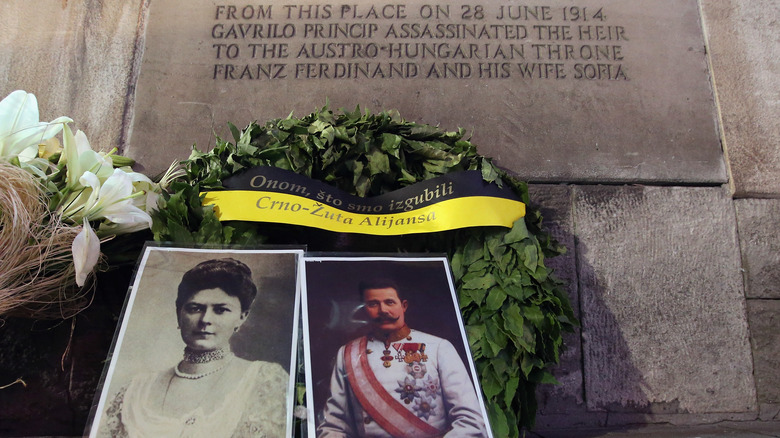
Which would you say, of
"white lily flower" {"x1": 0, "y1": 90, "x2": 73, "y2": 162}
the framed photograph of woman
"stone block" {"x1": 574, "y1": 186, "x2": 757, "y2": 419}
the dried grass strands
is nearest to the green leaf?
the framed photograph of woman

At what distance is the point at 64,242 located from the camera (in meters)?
2.15

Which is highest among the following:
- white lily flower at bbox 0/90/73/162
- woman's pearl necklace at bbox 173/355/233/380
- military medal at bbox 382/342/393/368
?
white lily flower at bbox 0/90/73/162

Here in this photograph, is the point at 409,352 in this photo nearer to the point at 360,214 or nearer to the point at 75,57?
the point at 360,214

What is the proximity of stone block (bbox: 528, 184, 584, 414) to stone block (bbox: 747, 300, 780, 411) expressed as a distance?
3.69ft

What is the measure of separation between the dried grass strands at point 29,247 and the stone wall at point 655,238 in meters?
1.42

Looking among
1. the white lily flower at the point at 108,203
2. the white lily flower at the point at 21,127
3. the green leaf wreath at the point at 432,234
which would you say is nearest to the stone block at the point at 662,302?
the green leaf wreath at the point at 432,234

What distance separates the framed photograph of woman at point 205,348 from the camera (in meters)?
1.78

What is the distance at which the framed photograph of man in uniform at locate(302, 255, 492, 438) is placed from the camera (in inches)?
73.9

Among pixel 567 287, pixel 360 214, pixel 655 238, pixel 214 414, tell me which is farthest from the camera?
pixel 655 238

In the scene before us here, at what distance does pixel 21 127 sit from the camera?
2.32 meters

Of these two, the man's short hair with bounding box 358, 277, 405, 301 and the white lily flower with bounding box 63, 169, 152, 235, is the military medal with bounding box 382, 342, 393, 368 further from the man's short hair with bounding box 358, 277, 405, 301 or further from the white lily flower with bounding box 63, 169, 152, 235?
the white lily flower with bounding box 63, 169, 152, 235

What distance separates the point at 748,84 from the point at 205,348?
3.94 m

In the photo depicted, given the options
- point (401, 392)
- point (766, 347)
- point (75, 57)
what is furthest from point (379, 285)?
point (75, 57)

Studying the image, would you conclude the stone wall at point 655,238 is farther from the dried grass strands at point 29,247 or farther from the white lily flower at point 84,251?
the white lily flower at point 84,251
